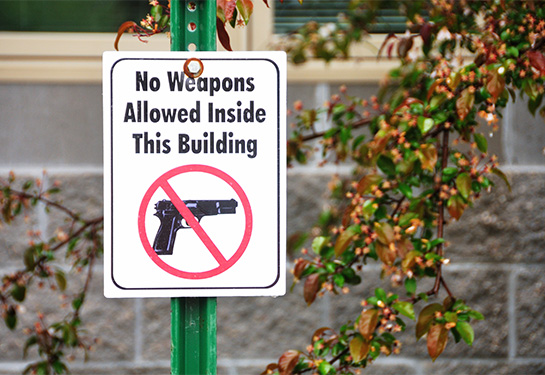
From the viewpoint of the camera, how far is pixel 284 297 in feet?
11.8

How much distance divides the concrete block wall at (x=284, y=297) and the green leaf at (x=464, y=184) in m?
1.47

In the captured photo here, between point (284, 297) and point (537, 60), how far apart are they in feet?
6.60

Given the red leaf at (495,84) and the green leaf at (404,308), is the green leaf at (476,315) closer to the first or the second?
the green leaf at (404,308)

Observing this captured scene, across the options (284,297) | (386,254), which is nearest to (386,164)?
(386,254)

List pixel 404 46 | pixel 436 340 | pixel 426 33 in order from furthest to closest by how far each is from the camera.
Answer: pixel 404 46, pixel 426 33, pixel 436 340


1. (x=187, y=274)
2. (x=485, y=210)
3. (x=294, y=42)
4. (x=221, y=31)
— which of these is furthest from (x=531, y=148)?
(x=187, y=274)

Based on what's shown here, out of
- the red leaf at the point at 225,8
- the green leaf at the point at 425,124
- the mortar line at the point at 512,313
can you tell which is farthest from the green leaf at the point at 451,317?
the mortar line at the point at 512,313

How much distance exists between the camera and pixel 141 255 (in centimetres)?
152

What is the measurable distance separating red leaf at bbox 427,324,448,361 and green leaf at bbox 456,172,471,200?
0.43 metres

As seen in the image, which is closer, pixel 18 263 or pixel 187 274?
pixel 187 274

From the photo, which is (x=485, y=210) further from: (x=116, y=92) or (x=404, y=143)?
(x=116, y=92)

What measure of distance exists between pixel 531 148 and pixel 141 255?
2792mm

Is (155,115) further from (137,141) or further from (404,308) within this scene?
(404,308)

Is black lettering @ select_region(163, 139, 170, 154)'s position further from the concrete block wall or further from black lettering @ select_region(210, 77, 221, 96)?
the concrete block wall
